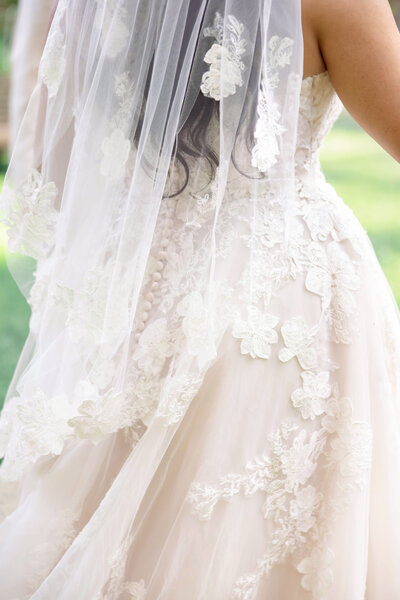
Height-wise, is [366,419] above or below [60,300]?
below

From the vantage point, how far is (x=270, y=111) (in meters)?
1.47

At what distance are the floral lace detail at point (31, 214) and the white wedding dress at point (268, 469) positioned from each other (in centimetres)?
22

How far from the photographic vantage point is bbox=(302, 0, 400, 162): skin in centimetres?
146

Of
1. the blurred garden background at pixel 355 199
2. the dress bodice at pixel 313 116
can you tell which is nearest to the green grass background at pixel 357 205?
the blurred garden background at pixel 355 199

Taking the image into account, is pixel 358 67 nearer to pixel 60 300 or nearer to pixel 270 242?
pixel 270 242

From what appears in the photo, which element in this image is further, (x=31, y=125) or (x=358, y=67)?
(x=31, y=125)

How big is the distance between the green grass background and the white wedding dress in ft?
6.43

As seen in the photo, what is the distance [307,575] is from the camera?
158 cm

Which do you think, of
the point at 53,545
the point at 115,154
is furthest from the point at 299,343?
the point at 53,545

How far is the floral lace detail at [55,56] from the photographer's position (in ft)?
5.20

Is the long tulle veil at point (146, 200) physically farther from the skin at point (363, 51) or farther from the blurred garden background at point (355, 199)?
the blurred garden background at point (355, 199)

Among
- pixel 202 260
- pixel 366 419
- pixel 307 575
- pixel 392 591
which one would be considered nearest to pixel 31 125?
pixel 202 260

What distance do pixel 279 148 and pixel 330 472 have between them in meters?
0.65

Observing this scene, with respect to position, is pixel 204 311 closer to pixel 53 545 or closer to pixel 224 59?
pixel 224 59
